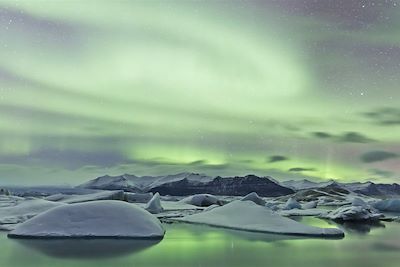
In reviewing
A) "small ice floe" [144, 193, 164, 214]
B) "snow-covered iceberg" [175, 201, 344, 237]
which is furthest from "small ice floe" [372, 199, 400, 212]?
"snow-covered iceberg" [175, 201, 344, 237]

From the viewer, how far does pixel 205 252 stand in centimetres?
984

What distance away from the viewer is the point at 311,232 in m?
13.0

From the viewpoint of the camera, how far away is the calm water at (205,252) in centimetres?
827

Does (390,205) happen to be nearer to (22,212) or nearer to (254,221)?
(254,221)

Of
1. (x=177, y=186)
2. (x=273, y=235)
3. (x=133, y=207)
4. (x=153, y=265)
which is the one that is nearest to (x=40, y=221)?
(x=133, y=207)

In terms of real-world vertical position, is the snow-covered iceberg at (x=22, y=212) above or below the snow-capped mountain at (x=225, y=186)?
below

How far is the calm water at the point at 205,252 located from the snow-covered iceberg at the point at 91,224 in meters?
0.50

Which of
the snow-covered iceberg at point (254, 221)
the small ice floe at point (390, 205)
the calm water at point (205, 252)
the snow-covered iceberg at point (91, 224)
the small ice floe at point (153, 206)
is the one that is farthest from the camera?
the small ice floe at point (390, 205)

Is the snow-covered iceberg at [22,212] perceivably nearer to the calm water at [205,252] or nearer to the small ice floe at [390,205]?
the calm water at [205,252]

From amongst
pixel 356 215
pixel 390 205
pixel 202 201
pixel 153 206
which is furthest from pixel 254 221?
pixel 390 205

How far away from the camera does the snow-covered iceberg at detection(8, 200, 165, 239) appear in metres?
11.2

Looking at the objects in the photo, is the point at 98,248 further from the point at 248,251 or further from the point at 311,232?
the point at 311,232

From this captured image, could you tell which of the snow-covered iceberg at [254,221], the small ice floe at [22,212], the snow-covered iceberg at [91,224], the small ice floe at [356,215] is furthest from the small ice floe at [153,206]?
the snow-covered iceberg at [91,224]

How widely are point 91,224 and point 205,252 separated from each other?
3.52 metres
